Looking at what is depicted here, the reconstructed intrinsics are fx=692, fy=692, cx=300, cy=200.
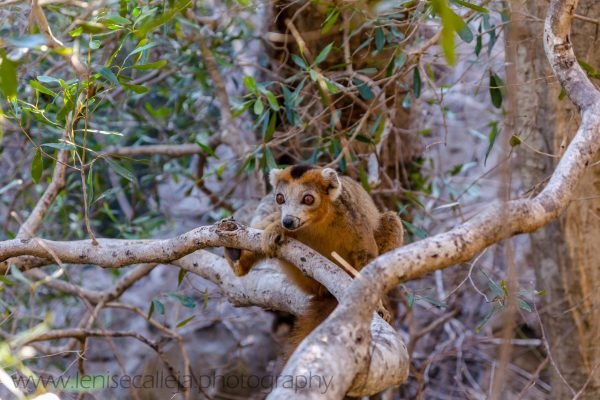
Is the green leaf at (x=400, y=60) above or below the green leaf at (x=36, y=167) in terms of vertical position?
above

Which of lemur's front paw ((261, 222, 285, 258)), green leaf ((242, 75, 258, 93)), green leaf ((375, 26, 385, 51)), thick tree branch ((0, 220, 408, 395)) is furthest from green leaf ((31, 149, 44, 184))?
green leaf ((375, 26, 385, 51))

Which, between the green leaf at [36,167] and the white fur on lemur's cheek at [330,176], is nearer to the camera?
the green leaf at [36,167]

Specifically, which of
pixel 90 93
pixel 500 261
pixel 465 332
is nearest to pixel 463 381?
pixel 465 332

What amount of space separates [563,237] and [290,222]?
8.56ft

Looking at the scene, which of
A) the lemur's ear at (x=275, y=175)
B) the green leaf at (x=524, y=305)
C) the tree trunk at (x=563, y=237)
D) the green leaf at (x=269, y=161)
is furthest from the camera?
the tree trunk at (x=563, y=237)

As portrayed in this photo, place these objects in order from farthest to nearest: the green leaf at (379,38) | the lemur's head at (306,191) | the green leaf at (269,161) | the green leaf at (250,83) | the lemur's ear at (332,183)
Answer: the green leaf at (269,161)
the green leaf at (379,38)
the green leaf at (250,83)
the lemur's ear at (332,183)
the lemur's head at (306,191)

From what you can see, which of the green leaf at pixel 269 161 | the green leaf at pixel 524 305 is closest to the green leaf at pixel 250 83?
the green leaf at pixel 269 161

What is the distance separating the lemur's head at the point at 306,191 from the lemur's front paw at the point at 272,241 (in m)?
0.29

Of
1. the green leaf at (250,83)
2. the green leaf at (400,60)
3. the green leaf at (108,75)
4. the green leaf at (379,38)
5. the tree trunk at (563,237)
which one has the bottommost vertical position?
the tree trunk at (563,237)

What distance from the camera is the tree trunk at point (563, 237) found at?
17.3 ft

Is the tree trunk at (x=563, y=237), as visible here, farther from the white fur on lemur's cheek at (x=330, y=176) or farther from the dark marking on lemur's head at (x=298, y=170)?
the dark marking on lemur's head at (x=298, y=170)

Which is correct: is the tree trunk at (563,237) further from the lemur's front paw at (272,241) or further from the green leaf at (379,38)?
the lemur's front paw at (272,241)

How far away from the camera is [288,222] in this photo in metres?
4.00

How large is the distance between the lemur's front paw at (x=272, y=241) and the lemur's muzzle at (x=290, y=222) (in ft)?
0.26
